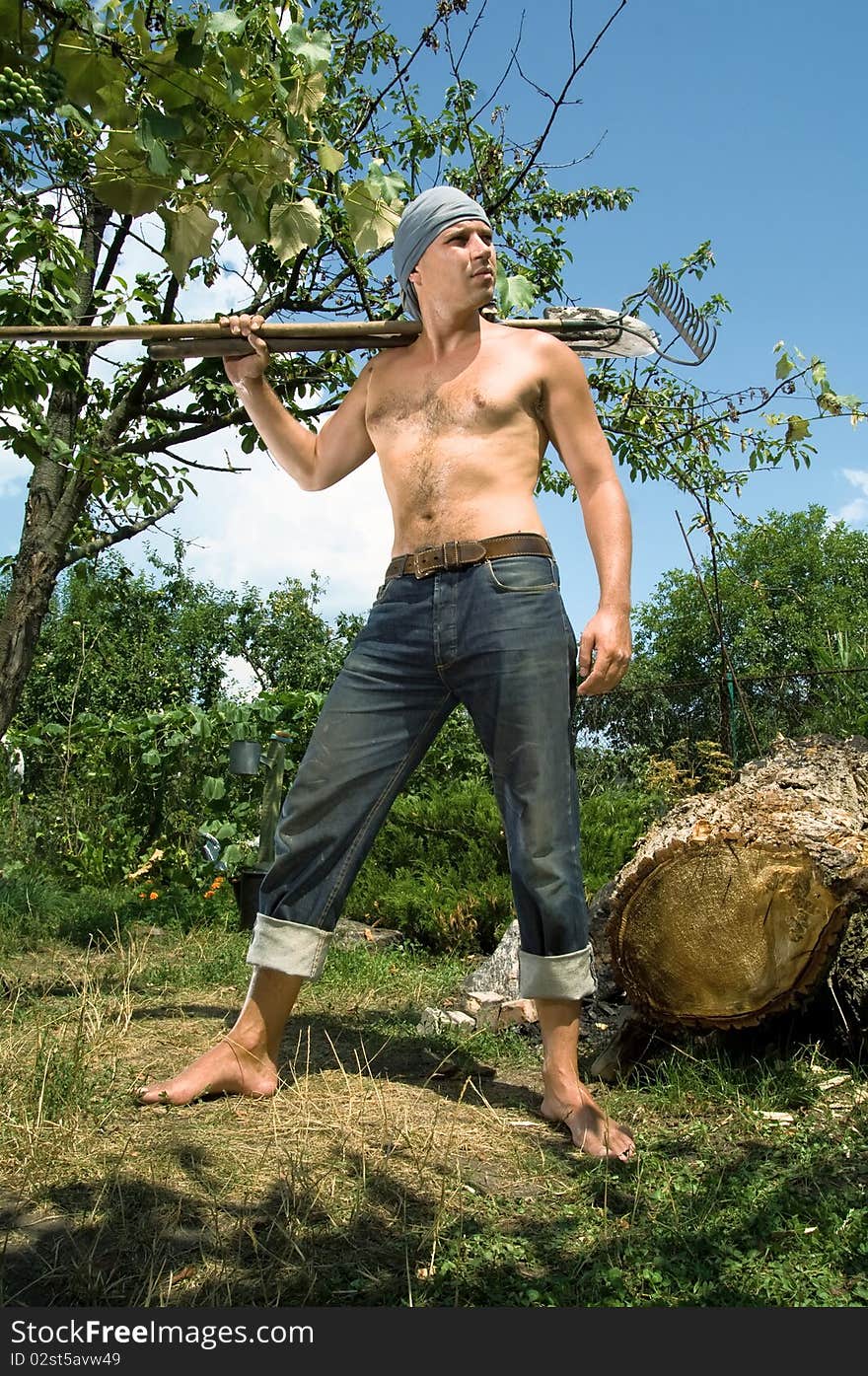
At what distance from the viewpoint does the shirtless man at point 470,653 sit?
291cm

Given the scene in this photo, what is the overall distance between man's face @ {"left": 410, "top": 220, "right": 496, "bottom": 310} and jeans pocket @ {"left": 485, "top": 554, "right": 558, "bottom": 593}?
0.75 metres

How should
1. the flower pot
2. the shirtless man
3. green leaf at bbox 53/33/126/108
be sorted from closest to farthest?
green leaf at bbox 53/33/126/108 → the shirtless man → the flower pot

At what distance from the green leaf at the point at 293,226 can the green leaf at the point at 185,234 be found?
0.55 feet

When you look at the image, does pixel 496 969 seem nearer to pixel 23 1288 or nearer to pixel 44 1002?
pixel 44 1002

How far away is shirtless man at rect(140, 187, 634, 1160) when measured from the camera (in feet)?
9.55

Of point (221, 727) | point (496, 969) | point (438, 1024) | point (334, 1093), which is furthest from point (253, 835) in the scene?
point (334, 1093)

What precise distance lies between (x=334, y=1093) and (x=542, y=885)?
0.83 m

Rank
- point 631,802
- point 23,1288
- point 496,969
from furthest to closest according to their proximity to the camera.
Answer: point 631,802, point 496,969, point 23,1288

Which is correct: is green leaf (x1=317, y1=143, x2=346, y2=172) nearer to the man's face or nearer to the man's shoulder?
the man's face

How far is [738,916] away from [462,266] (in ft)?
6.56

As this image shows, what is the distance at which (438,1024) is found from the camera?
404 cm

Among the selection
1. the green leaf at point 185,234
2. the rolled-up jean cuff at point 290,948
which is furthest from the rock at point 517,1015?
the green leaf at point 185,234

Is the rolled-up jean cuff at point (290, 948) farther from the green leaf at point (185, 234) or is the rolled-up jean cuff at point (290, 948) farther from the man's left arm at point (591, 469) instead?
the green leaf at point (185, 234)

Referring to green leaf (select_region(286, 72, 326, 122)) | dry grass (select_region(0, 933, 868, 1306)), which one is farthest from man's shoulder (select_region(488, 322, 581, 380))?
dry grass (select_region(0, 933, 868, 1306))
